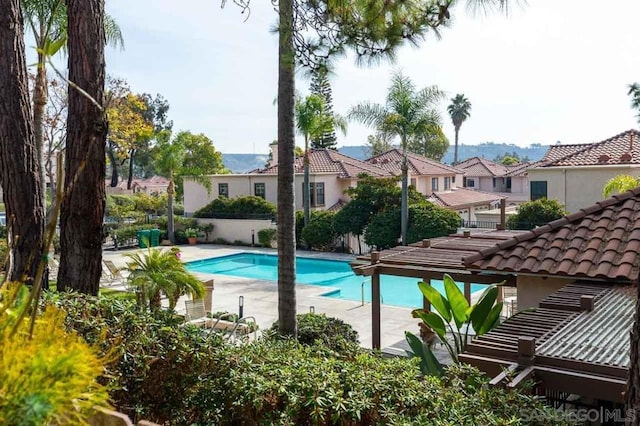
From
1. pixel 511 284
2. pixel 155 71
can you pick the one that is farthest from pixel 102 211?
pixel 155 71

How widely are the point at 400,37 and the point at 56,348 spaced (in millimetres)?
6704

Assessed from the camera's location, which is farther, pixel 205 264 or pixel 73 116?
pixel 205 264

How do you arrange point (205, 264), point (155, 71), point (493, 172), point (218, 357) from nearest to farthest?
point (218, 357) < point (155, 71) < point (205, 264) < point (493, 172)

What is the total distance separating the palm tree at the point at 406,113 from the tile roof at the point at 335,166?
333 inches

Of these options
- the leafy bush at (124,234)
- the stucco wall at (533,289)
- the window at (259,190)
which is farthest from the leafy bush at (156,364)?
the window at (259,190)

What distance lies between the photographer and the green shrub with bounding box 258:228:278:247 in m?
31.0

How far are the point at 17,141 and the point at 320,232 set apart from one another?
22.5m

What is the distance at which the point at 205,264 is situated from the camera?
89.9ft

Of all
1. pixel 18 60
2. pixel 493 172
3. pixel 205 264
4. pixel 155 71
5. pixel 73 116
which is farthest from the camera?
pixel 493 172

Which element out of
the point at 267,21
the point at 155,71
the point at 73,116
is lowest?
the point at 73,116

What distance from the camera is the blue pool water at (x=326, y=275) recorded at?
20.9 meters

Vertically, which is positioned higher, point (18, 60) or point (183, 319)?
point (18, 60)

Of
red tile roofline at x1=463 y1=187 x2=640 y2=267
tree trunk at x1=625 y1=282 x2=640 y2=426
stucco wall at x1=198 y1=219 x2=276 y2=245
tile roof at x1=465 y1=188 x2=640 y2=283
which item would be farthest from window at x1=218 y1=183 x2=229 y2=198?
tree trunk at x1=625 y1=282 x2=640 y2=426

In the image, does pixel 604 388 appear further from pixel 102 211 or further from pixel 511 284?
pixel 102 211
